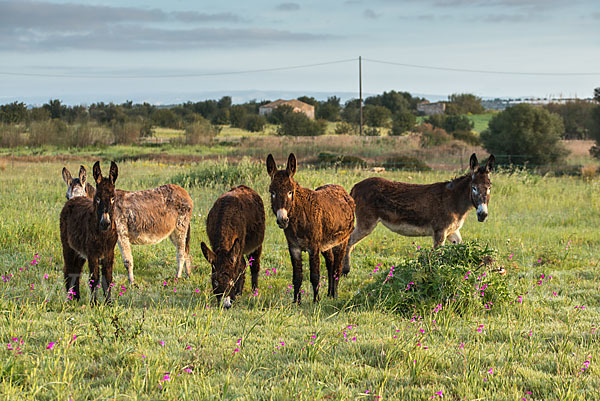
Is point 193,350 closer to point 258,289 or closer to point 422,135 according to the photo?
point 258,289

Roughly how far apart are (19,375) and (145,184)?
49.8 ft

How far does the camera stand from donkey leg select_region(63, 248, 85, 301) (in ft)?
24.4

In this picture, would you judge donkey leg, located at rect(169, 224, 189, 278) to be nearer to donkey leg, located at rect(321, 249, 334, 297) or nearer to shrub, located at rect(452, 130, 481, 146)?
donkey leg, located at rect(321, 249, 334, 297)

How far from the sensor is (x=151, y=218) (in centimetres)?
862

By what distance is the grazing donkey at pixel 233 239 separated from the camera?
6.71 metres

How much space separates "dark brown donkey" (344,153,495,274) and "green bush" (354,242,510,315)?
4.52 feet

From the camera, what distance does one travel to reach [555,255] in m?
11.0

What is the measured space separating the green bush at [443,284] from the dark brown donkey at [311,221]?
2.33 ft

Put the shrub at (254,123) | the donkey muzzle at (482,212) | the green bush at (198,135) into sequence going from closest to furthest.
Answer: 1. the donkey muzzle at (482,212)
2. the green bush at (198,135)
3. the shrub at (254,123)

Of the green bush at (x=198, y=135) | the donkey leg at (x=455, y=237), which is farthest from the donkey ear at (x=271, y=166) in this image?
the green bush at (x=198, y=135)

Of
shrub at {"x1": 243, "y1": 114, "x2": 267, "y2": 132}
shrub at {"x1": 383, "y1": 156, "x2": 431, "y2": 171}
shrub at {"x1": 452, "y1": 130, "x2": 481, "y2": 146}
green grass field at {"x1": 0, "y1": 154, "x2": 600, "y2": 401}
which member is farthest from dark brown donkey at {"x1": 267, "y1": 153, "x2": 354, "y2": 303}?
shrub at {"x1": 243, "y1": 114, "x2": 267, "y2": 132}

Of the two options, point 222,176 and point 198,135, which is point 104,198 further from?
point 198,135

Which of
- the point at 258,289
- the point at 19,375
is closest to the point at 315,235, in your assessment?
the point at 258,289

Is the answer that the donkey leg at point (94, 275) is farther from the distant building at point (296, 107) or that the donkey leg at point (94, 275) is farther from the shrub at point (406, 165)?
the distant building at point (296, 107)
